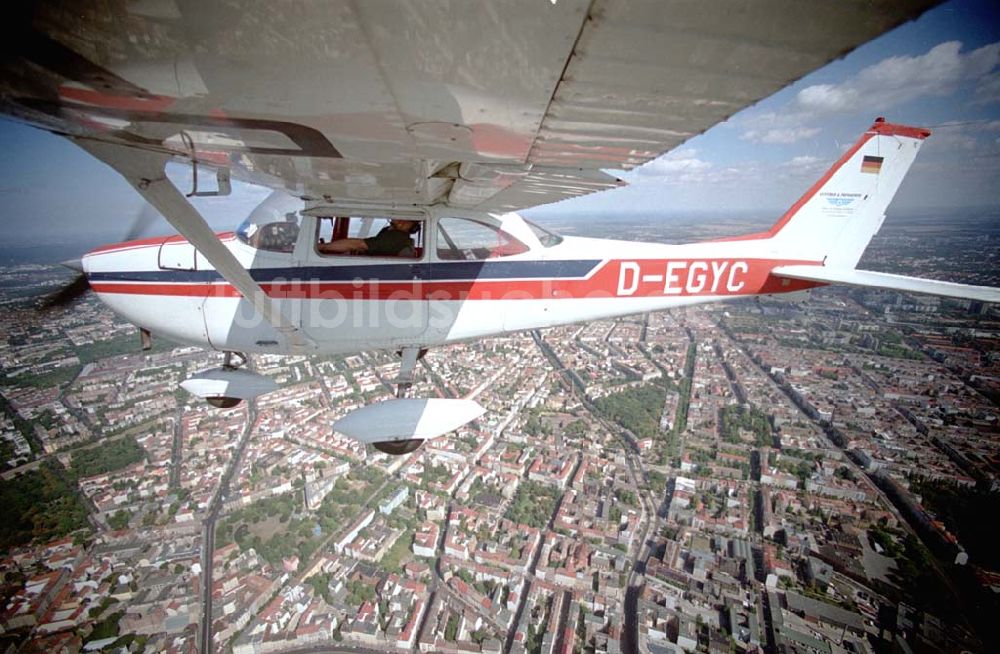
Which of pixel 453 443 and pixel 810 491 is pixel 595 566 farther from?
pixel 810 491

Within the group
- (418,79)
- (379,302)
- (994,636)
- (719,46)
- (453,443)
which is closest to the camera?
(719,46)

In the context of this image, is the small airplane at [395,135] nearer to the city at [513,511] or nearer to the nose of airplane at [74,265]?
the nose of airplane at [74,265]

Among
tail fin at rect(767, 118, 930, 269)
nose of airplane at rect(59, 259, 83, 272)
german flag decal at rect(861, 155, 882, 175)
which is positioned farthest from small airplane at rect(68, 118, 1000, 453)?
german flag decal at rect(861, 155, 882, 175)

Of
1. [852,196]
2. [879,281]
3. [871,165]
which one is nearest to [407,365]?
[879,281]

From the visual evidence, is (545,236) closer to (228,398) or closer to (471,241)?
(471,241)

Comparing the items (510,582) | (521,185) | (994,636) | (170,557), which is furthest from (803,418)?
(170,557)

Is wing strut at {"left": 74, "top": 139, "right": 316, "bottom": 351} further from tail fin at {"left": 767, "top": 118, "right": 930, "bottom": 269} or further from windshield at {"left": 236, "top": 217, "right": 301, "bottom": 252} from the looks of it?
tail fin at {"left": 767, "top": 118, "right": 930, "bottom": 269}
